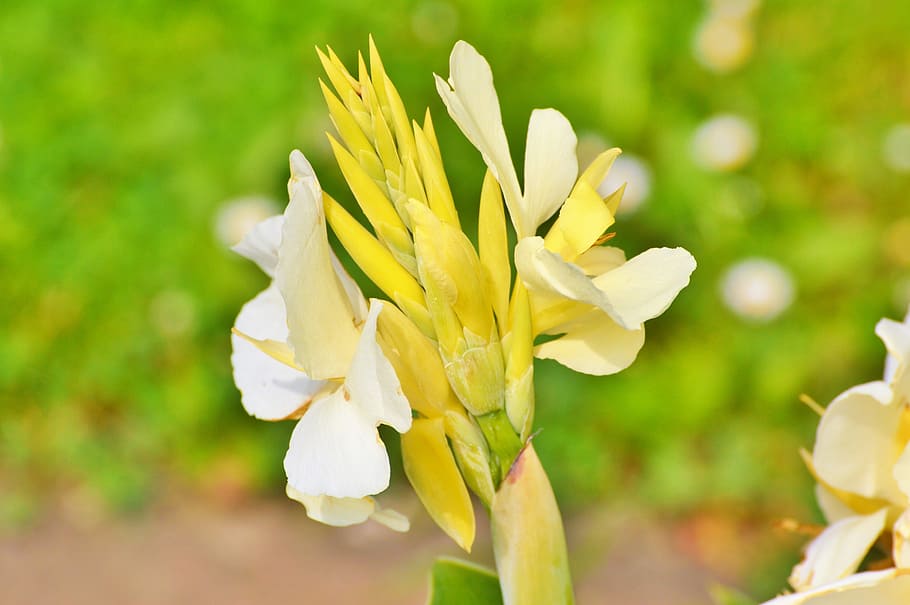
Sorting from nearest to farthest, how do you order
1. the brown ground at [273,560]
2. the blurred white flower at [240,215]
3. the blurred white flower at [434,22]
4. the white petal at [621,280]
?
1. the white petal at [621,280]
2. the brown ground at [273,560]
3. the blurred white flower at [240,215]
4. the blurred white flower at [434,22]

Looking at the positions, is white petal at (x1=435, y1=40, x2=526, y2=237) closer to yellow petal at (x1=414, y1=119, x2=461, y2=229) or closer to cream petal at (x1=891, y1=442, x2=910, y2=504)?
yellow petal at (x1=414, y1=119, x2=461, y2=229)

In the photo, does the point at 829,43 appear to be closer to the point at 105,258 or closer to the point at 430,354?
the point at 105,258

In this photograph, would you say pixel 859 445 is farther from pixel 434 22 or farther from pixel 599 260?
pixel 434 22

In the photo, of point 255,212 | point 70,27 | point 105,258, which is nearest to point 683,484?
point 255,212

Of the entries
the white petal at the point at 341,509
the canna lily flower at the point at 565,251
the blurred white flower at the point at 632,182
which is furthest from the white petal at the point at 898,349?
the blurred white flower at the point at 632,182

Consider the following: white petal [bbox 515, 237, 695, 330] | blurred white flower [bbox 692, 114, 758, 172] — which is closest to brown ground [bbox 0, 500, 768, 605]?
blurred white flower [bbox 692, 114, 758, 172]

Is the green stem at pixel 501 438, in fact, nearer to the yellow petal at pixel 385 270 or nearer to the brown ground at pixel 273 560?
the yellow petal at pixel 385 270

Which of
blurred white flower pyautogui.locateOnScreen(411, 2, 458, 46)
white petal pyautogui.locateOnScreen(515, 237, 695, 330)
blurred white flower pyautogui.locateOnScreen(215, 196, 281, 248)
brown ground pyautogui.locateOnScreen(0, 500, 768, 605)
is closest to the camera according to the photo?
white petal pyautogui.locateOnScreen(515, 237, 695, 330)
